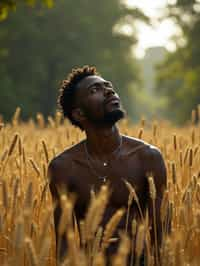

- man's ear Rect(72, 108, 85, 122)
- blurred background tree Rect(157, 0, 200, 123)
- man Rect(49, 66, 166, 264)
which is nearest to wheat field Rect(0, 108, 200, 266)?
man Rect(49, 66, 166, 264)

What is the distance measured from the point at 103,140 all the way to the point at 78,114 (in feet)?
0.57

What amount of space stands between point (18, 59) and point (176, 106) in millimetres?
11732

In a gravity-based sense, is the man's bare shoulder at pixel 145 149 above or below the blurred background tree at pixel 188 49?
below

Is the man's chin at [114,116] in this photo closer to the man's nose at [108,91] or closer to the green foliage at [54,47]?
the man's nose at [108,91]

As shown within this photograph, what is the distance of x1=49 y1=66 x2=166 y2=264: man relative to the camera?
2.56 metres

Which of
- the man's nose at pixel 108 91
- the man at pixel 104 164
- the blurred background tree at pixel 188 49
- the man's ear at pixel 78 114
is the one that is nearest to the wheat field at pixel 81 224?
the man at pixel 104 164

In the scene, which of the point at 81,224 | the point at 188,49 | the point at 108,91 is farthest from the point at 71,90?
the point at 188,49

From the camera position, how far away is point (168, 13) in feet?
84.6

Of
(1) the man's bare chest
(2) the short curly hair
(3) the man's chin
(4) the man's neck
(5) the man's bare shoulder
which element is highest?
(2) the short curly hair

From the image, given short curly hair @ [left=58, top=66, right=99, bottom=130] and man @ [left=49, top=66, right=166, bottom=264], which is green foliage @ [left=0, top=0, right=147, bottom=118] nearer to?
short curly hair @ [left=58, top=66, right=99, bottom=130]

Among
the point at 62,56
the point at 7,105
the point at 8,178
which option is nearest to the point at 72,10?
the point at 62,56

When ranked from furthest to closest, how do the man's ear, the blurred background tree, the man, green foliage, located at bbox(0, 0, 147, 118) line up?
green foliage, located at bbox(0, 0, 147, 118) → the blurred background tree → the man's ear → the man

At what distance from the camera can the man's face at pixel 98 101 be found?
8.19 feet

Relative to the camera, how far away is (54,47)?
27.6 metres
